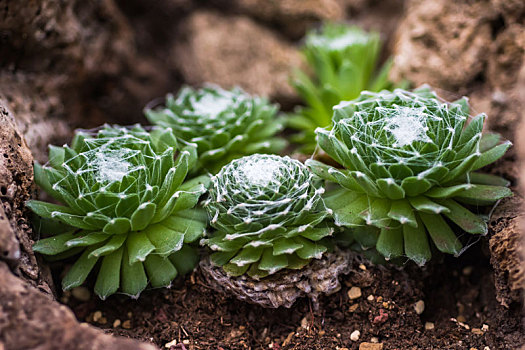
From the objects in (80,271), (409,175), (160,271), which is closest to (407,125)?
(409,175)

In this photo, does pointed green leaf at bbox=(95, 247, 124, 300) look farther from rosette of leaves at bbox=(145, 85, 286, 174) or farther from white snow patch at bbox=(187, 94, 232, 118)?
white snow patch at bbox=(187, 94, 232, 118)

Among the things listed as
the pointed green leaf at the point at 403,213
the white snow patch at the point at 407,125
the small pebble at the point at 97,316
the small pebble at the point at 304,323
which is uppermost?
the white snow patch at the point at 407,125

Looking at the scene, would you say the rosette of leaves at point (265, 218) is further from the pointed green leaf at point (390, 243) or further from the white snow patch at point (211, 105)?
the white snow patch at point (211, 105)

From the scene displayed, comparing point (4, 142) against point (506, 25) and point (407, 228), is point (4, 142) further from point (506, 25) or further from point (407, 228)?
point (506, 25)

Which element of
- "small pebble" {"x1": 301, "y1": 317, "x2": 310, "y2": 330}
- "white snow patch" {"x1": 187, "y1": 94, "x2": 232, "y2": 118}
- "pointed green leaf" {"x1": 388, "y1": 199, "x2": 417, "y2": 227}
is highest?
"white snow patch" {"x1": 187, "y1": 94, "x2": 232, "y2": 118}

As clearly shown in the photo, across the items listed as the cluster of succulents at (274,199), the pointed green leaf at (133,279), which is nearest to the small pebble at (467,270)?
the cluster of succulents at (274,199)

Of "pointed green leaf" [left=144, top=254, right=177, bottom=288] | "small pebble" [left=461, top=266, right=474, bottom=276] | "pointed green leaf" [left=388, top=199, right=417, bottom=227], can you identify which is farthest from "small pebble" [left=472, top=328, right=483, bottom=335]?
"pointed green leaf" [left=144, top=254, right=177, bottom=288]
